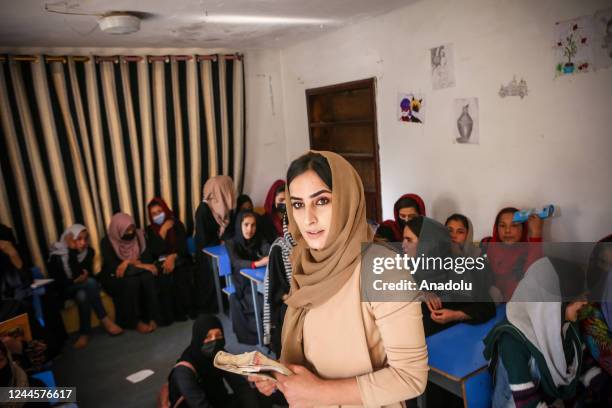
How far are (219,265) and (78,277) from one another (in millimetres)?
1364

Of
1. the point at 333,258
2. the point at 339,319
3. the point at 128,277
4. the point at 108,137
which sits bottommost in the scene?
the point at 128,277

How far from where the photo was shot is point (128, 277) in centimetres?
419

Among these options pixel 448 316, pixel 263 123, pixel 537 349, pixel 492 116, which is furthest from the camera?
pixel 263 123

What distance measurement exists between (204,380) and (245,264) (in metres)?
1.31

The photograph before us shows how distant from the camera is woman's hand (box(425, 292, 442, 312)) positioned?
244 cm

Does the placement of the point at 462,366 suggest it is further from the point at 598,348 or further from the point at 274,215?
the point at 274,215

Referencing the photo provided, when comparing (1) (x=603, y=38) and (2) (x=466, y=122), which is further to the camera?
(2) (x=466, y=122)

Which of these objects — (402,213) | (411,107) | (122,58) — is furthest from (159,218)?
(411,107)

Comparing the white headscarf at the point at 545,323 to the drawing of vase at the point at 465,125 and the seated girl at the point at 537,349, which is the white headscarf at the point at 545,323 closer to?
the seated girl at the point at 537,349

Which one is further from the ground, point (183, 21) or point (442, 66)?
point (183, 21)

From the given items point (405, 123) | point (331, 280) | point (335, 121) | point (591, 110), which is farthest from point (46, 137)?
point (591, 110)

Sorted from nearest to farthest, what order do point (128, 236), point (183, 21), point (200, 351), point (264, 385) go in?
point (264, 385), point (200, 351), point (183, 21), point (128, 236)

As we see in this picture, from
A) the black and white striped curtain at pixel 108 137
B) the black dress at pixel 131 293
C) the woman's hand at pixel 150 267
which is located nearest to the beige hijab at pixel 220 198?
the black and white striped curtain at pixel 108 137

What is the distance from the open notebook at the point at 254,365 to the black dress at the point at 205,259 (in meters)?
3.35
